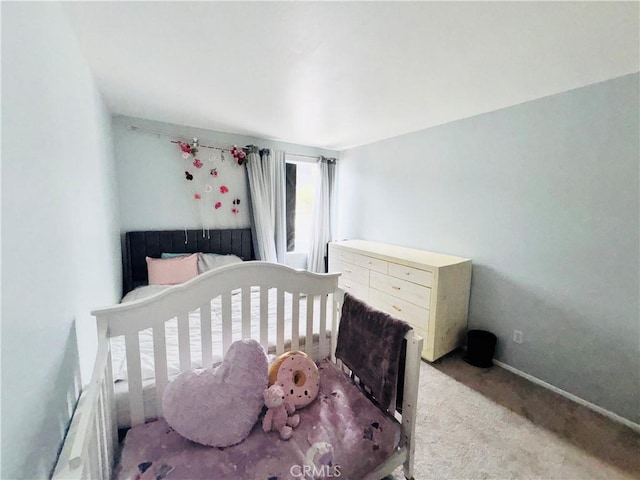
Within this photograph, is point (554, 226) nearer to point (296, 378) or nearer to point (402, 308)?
point (402, 308)

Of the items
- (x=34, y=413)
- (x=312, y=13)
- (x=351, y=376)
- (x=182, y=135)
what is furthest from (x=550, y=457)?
(x=182, y=135)

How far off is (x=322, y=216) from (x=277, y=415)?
2957mm

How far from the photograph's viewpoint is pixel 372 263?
9.55 ft

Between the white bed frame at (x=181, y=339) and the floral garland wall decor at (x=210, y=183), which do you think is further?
the floral garland wall decor at (x=210, y=183)

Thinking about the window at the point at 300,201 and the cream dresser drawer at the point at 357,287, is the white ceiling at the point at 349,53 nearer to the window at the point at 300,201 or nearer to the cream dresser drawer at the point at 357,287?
the window at the point at 300,201

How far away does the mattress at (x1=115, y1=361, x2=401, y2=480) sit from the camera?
98 centimetres

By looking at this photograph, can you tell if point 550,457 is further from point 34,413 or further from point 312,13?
point 312,13

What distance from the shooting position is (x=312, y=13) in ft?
3.82

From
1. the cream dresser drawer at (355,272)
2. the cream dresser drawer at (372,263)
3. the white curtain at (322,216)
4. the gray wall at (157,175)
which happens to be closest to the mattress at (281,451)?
the cream dresser drawer at (372,263)

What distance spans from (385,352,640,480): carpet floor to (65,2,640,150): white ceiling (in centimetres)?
227

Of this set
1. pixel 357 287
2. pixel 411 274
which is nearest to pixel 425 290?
pixel 411 274

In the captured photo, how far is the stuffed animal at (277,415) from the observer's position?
Result: 1153 millimetres

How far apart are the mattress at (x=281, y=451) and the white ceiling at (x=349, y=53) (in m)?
1.84

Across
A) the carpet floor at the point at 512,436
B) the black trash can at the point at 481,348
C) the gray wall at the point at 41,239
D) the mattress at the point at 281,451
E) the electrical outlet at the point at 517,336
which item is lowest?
the carpet floor at the point at 512,436
